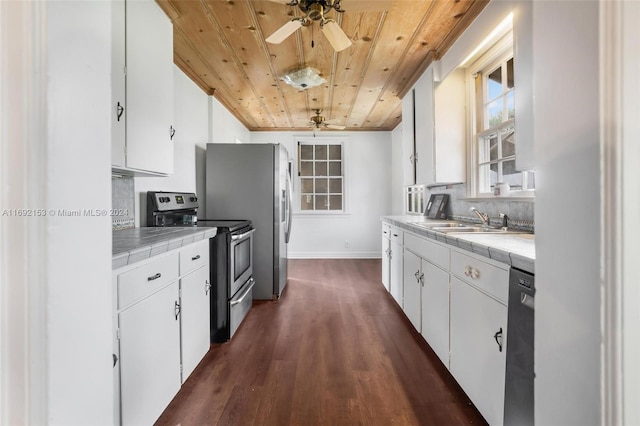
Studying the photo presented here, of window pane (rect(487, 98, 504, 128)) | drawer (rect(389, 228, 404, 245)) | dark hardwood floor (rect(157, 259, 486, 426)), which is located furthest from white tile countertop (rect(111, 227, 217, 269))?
window pane (rect(487, 98, 504, 128))

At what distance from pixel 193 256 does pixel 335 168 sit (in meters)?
4.08

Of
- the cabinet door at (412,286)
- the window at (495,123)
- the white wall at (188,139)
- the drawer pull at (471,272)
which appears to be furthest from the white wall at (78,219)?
the window at (495,123)

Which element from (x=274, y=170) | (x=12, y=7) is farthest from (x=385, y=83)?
(x=12, y=7)

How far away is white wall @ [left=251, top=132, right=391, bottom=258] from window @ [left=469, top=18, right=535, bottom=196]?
288 cm

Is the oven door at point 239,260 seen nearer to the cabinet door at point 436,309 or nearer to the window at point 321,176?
the cabinet door at point 436,309

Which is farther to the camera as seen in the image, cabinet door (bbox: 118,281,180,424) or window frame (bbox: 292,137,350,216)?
window frame (bbox: 292,137,350,216)

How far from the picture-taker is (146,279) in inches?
51.9

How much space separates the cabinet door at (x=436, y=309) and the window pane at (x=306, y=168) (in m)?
3.72

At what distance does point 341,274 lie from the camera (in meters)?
4.41

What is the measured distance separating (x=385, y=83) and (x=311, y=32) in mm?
1342

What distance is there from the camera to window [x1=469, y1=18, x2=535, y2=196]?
214cm

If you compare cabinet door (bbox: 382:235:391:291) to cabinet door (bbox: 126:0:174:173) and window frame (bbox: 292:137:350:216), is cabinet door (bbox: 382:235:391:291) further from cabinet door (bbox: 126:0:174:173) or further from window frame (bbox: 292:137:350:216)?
cabinet door (bbox: 126:0:174:173)

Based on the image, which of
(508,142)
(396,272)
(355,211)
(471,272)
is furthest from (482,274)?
(355,211)

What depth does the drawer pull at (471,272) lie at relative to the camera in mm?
1440
